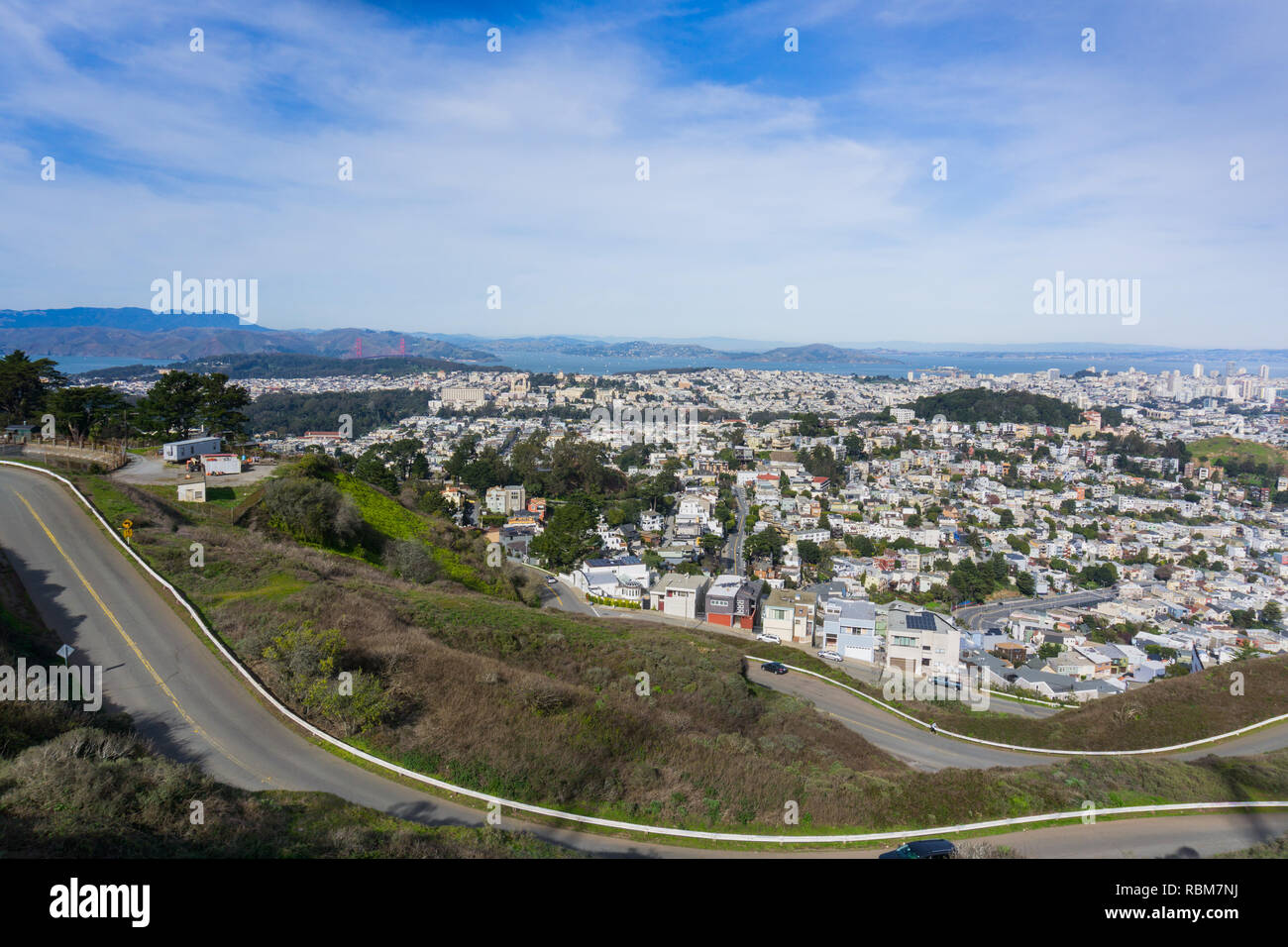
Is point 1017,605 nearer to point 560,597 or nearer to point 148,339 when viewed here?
point 560,597

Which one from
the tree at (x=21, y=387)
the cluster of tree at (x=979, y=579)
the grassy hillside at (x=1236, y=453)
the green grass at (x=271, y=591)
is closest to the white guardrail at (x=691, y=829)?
the green grass at (x=271, y=591)

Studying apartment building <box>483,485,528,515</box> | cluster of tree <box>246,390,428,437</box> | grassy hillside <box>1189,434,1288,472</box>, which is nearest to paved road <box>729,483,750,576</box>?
apartment building <box>483,485,528,515</box>

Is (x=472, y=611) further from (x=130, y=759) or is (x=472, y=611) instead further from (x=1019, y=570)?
(x=1019, y=570)

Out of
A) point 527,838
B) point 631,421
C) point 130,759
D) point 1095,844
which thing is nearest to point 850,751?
point 1095,844

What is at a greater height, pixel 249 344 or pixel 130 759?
pixel 249 344

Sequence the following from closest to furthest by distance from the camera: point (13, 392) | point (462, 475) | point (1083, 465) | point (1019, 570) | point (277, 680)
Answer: point (277, 680), point (13, 392), point (1019, 570), point (462, 475), point (1083, 465)

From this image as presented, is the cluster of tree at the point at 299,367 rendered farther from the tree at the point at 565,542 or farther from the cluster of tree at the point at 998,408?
the tree at the point at 565,542
